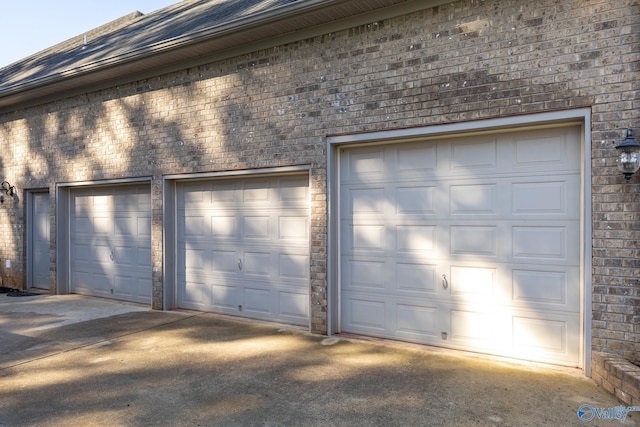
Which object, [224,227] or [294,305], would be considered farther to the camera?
[224,227]

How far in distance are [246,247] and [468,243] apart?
3370 mm

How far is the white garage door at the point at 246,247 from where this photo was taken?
6.61 m

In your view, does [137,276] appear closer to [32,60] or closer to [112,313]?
[112,313]

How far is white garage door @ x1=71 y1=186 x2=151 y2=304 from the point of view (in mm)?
8359

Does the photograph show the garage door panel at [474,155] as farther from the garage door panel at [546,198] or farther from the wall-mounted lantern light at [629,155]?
the wall-mounted lantern light at [629,155]

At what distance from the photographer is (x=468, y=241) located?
210 inches

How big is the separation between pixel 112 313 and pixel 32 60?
953 cm

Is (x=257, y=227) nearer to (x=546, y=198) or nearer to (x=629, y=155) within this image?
(x=546, y=198)

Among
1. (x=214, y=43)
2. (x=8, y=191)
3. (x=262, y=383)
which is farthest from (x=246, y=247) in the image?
(x=8, y=191)

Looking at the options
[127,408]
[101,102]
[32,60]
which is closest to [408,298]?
[127,408]

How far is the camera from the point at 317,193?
20.0 feet

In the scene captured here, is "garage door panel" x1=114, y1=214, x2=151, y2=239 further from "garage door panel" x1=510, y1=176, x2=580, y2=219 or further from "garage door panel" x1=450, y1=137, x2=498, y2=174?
"garage door panel" x1=510, y1=176, x2=580, y2=219

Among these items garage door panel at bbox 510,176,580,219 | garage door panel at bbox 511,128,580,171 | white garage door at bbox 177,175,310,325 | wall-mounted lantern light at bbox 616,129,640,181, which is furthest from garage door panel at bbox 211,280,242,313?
wall-mounted lantern light at bbox 616,129,640,181

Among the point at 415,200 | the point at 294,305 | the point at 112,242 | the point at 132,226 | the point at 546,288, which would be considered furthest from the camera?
the point at 112,242
